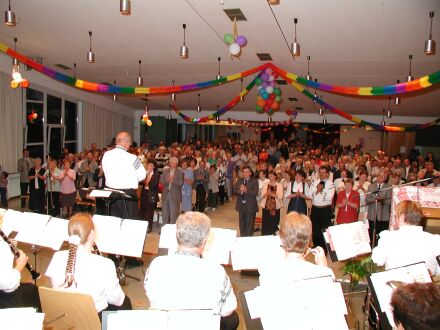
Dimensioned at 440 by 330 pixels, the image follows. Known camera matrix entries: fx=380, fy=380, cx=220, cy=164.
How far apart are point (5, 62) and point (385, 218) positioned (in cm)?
938

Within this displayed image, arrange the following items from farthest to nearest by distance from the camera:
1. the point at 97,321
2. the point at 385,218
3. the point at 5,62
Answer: the point at 5,62
the point at 385,218
the point at 97,321

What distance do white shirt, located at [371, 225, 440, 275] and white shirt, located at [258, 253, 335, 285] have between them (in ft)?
2.96

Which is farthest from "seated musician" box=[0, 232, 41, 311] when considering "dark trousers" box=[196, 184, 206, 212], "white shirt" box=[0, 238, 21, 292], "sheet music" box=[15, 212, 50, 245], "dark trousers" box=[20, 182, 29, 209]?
"dark trousers" box=[20, 182, 29, 209]

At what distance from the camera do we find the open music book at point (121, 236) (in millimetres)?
3650

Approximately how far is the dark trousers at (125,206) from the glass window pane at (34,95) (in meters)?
7.99

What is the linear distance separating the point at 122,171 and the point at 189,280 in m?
2.68

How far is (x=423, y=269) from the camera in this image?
234 cm

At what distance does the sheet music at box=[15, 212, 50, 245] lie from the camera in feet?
12.3

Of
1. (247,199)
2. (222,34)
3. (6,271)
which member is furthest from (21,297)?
(222,34)

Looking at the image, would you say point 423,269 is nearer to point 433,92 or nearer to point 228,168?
point 228,168

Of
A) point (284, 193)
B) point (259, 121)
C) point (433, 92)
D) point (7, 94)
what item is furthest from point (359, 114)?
point (7, 94)

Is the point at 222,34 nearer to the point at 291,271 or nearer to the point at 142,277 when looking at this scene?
the point at 142,277

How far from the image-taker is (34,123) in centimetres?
1135

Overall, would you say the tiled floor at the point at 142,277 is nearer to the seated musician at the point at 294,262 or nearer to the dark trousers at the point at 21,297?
the dark trousers at the point at 21,297
